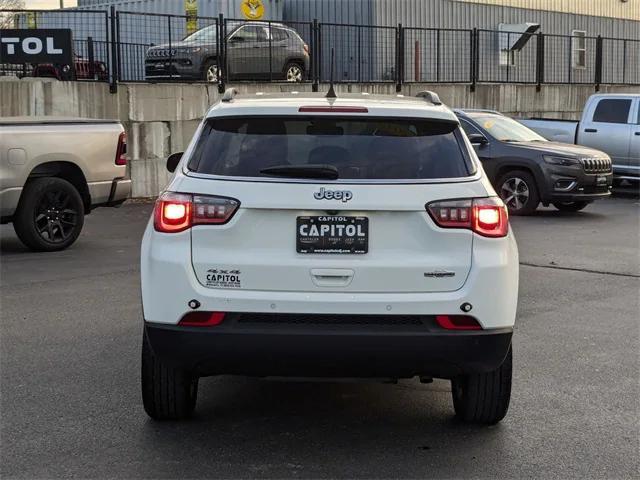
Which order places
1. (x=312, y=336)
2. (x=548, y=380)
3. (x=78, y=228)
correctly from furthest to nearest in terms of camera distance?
(x=78, y=228) → (x=548, y=380) → (x=312, y=336)

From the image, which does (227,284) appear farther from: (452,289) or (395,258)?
(452,289)

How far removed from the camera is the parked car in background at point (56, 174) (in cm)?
1024

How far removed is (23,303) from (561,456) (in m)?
5.07

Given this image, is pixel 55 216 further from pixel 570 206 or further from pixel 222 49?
pixel 570 206

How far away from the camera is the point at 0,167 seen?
33.2 feet

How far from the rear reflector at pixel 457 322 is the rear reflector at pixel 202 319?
3.20 ft

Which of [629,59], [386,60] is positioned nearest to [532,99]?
[386,60]

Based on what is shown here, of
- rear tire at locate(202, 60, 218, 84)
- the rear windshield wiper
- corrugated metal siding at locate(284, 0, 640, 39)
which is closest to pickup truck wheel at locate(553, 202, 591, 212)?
rear tire at locate(202, 60, 218, 84)

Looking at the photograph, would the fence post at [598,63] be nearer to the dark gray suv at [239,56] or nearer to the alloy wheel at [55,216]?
the dark gray suv at [239,56]

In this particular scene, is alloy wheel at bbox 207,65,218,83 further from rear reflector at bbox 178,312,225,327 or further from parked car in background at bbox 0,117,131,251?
rear reflector at bbox 178,312,225,327

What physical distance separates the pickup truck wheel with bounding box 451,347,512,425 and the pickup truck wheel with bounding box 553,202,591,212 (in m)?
11.1

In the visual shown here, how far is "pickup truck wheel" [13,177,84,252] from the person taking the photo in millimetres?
10422

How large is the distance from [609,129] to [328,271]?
50.3ft

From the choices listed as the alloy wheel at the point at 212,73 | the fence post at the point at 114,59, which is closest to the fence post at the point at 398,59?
the alloy wheel at the point at 212,73
